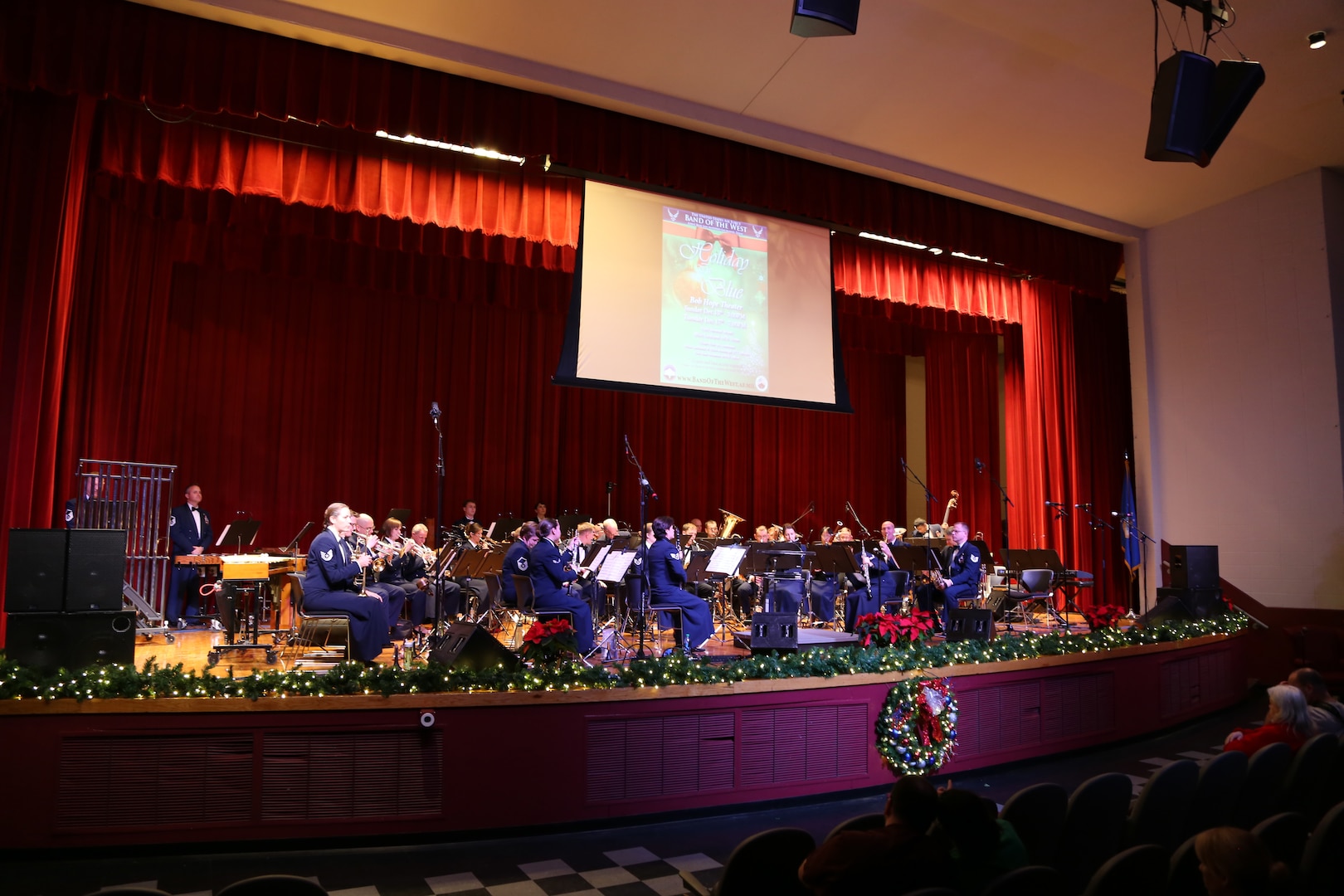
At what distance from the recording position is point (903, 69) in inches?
283

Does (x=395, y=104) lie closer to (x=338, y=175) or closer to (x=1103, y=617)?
(x=338, y=175)

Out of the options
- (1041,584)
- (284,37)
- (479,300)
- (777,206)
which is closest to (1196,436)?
(1041,584)

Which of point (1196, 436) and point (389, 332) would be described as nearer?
point (1196, 436)

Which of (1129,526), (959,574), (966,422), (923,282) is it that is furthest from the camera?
(966,422)

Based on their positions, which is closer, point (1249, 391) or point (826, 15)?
point (826, 15)

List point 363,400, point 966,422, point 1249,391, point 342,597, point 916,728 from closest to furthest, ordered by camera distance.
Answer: point 916,728 < point 342,597 < point 1249,391 < point 363,400 < point 966,422

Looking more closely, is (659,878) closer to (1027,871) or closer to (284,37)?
(1027,871)

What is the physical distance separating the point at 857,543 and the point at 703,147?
480 centimetres

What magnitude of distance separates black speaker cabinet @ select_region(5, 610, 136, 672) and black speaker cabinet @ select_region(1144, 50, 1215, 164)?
7123 mm

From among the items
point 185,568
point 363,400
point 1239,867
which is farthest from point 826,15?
point 363,400

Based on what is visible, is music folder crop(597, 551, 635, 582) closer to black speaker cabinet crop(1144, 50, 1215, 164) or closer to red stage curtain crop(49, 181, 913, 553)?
black speaker cabinet crop(1144, 50, 1215, 164)

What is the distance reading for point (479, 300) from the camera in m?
12.7

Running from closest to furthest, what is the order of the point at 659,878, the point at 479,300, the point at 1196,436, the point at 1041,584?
the point at 659,878
the point at 1041,584
the point at 1196,436
the point at 479,300

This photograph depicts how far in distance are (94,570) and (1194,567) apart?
942 centimetres
